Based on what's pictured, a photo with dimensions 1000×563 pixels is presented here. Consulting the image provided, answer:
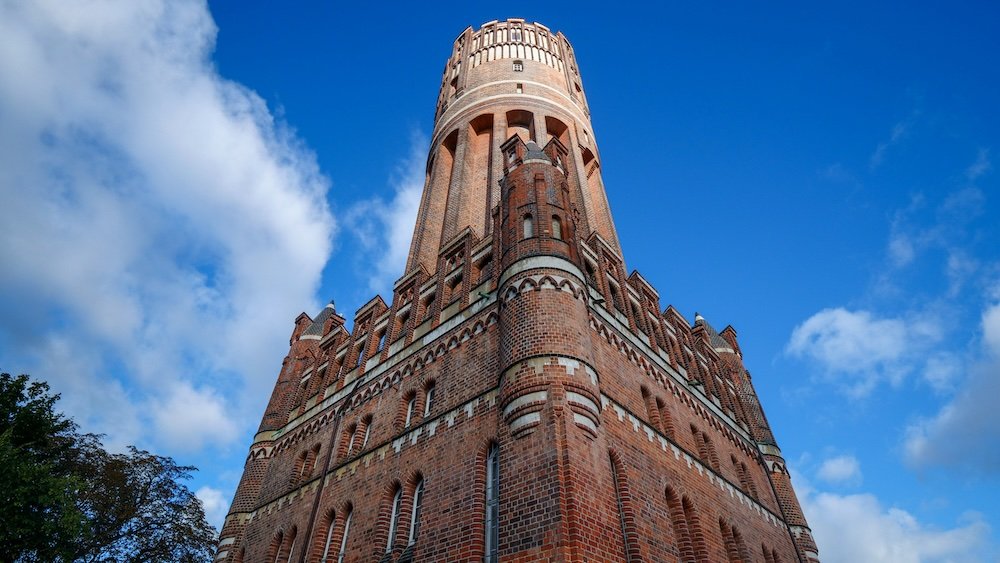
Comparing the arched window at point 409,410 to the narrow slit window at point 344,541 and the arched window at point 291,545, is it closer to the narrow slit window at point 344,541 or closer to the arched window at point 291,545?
the narrow slit window at point 344,541

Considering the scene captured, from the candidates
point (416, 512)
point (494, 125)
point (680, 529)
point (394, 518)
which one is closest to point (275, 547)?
point (394, 518)

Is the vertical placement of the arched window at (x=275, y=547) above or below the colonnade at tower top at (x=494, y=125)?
below

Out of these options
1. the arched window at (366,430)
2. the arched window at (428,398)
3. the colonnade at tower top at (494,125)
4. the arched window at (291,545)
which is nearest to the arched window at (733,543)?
the arched window at (428,398)

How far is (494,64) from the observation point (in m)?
33.8

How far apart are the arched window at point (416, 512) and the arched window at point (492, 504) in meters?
1.93

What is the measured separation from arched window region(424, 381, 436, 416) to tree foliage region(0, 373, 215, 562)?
34.3ft

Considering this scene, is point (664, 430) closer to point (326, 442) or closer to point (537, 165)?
point (537, 165)

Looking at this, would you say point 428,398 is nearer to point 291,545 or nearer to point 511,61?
point 291,545

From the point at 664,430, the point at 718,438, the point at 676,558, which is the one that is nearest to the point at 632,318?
the point at 664,430

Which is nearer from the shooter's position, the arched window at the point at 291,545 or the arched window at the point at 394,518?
the arched window at the point at 394,518

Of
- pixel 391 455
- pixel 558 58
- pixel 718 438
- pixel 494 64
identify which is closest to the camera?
pixel 391 455

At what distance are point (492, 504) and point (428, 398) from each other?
15.8 ft

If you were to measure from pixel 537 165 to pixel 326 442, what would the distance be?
1121 cm

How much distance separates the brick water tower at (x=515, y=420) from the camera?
11562 millimetres
